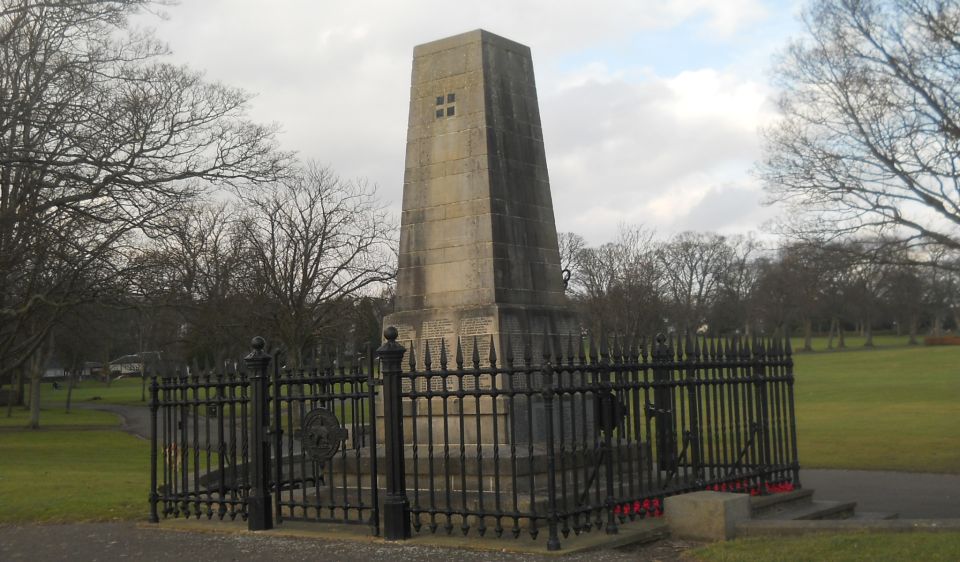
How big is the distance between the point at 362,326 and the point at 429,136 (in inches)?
939

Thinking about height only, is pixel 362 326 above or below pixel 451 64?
below

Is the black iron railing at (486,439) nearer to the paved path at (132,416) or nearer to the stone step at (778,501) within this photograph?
the stone step at (778,501)

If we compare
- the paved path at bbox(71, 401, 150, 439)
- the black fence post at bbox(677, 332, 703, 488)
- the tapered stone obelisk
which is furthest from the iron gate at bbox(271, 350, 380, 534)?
the paved path at bbox(71, 401, 150, 439)

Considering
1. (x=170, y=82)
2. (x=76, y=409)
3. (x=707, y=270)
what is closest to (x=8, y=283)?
(x=170, y=82)

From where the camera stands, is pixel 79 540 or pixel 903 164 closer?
pixel 79 540

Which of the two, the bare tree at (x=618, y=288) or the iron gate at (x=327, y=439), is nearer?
the iron gate at (x=327, y=439)

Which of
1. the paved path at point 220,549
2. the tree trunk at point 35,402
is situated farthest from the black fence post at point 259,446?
the tree trunk at point 35,402

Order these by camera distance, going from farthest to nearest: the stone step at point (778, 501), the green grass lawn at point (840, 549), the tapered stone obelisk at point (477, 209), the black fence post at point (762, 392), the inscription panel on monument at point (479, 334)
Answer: the tapered stone obelisk at point (477, 209), the black fence post at point (762, 392), the inscription panel on monument at point (479, 334), the stone step at point (778, 501), the green grass lawn at point (840, 549)

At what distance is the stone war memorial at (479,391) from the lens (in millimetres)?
8875

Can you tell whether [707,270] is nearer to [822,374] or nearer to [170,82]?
[822,374]

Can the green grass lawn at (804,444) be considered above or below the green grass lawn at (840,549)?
below

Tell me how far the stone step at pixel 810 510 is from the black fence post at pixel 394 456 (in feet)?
12.8

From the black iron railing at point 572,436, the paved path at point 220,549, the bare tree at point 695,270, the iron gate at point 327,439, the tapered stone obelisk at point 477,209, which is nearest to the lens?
the paved path at point 220,549

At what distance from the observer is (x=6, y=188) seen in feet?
75.7
